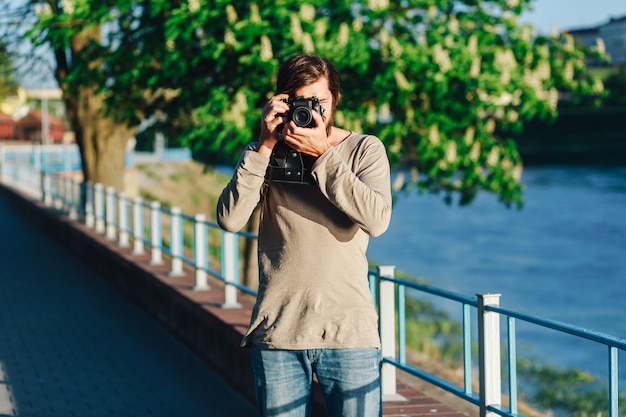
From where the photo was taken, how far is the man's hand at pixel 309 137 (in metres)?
2.89

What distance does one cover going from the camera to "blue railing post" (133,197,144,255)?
12.3 metres

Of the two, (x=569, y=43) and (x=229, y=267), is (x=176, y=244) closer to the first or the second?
(x=229, y=267)

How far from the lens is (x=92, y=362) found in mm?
7992

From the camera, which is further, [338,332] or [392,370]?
[392,370]

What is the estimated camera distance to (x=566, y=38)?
1297cm

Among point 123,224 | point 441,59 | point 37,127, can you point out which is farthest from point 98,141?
point 37,127

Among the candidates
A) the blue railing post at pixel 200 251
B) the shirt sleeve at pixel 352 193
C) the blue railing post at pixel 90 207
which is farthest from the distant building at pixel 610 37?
the blue railing post at pixel 90 207

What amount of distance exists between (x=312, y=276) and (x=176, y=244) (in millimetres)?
7430

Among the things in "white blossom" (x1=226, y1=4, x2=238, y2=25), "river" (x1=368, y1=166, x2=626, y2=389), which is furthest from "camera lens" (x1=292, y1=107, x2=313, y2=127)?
"river" (x1=368, y1=166, x2=626, y2=389)

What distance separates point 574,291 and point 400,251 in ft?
30.8

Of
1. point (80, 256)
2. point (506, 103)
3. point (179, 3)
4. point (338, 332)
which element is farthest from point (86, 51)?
point (338, 332)

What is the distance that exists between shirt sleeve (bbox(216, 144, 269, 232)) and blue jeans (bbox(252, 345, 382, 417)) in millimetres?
387

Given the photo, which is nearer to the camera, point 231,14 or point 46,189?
point 231,14

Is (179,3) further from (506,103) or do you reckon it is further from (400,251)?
(400,251)
